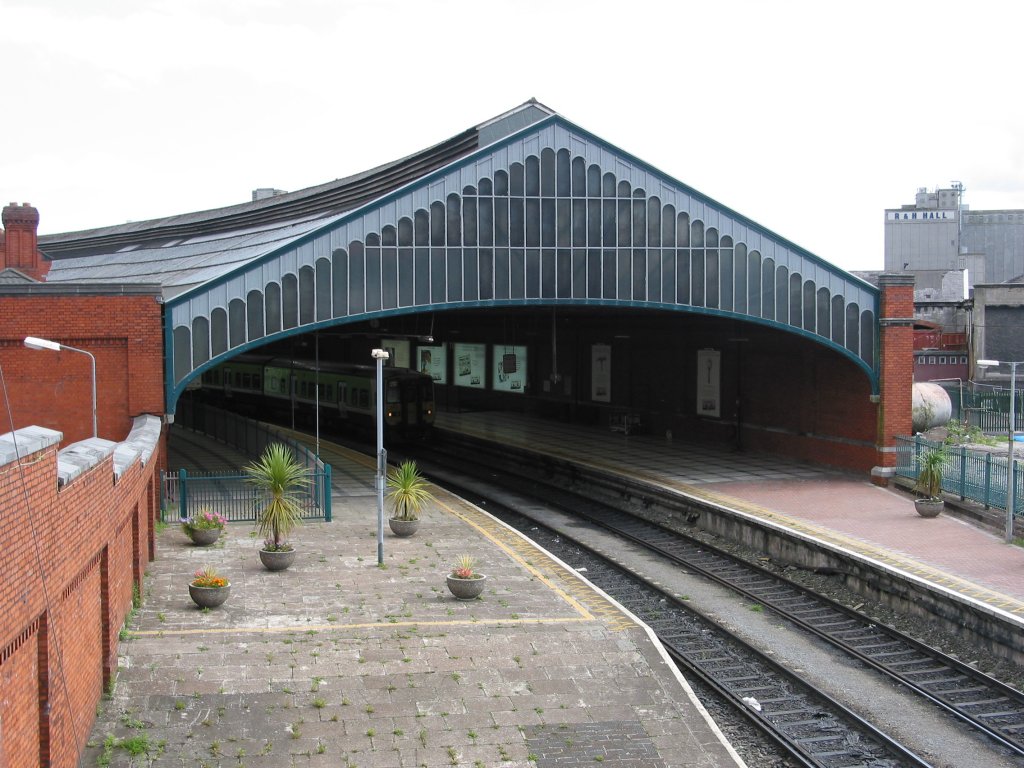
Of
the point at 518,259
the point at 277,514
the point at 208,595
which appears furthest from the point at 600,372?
the point at 208,595

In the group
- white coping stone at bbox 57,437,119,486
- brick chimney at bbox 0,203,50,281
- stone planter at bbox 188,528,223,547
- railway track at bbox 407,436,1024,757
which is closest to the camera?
white coping stone at bbox 57,437,119,486

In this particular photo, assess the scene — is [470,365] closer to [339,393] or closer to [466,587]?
[339,393]

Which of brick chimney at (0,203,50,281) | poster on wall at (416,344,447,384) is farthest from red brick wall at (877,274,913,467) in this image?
brick chimney at (0,203,50,281)

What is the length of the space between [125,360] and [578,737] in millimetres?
15590

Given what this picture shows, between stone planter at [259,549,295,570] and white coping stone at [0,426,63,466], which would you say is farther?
stone planter at [259,549,295,570]

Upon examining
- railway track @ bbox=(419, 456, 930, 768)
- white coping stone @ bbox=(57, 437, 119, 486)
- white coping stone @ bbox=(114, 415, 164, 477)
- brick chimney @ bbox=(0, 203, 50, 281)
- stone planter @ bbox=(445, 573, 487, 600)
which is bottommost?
railway track @ bbox=(419, 456, 930, 768)

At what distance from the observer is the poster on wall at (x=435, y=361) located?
2140 inches

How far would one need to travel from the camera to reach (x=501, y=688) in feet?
40.8

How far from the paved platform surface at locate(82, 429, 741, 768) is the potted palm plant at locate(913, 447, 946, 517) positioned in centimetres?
971

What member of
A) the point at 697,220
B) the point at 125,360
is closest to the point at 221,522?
the point at 125,360

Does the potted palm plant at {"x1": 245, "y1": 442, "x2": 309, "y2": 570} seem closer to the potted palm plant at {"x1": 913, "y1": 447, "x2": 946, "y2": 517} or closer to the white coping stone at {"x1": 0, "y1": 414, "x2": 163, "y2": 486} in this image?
the white coping stone at {"x1": 0, "y1": 414, "x2": 163, "y2": 486}

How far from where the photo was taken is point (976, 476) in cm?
2366

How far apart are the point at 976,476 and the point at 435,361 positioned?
114ft

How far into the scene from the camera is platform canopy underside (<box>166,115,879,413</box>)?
24.1 m
